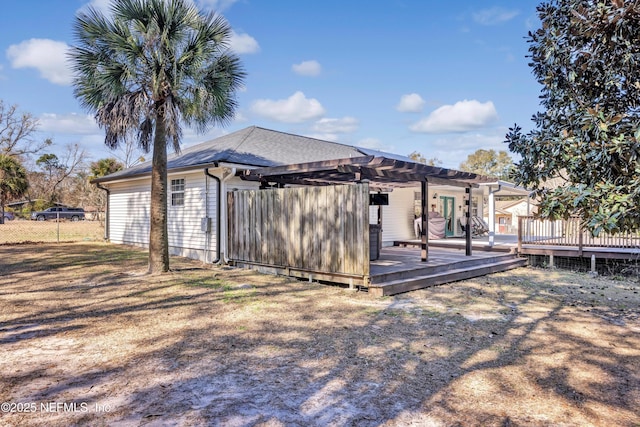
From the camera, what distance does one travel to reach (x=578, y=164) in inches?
163

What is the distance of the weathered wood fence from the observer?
282 inches

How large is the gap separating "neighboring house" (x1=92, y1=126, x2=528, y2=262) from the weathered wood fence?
1.00m

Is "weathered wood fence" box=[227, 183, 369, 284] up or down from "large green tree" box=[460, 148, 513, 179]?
down

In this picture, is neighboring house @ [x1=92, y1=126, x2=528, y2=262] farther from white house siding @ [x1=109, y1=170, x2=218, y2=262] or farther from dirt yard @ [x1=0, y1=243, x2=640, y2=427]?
dirt yard @ [x1=0, y1=243, x2=640, y2=427]

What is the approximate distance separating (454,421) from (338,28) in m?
14.5

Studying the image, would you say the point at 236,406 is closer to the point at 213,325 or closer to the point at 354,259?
the point at 213,325

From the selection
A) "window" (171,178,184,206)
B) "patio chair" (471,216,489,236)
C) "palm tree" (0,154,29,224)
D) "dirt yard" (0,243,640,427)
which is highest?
"palm tree" (0,154,29,224)

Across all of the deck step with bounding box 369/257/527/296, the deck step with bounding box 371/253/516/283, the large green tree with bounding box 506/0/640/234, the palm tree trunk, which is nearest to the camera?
the large green tree with bounding box 506/0/640/234

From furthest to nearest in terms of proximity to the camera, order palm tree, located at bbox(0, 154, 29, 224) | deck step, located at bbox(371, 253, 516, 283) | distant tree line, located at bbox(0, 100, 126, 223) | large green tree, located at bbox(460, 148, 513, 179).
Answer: large green tree, located at bbox(460, 148, 513, 179), distant tree line, located at bbox(0, 100, 126, 223), palm tree, located at bbox(0, 154, 29, 224), deck step, located at bbox(371, 253, 516, 283)

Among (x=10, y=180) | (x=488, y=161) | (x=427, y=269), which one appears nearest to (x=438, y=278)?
(x=427, y=269)

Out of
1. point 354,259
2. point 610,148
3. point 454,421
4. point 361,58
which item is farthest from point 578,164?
point 361,58

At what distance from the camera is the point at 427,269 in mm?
8461

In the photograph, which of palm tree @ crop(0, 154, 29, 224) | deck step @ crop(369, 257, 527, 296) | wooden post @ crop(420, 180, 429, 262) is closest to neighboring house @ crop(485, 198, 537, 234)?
deck step @ crop(369, 257, 527, 296)

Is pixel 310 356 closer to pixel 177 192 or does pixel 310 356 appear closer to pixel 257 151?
pixel 257 151
